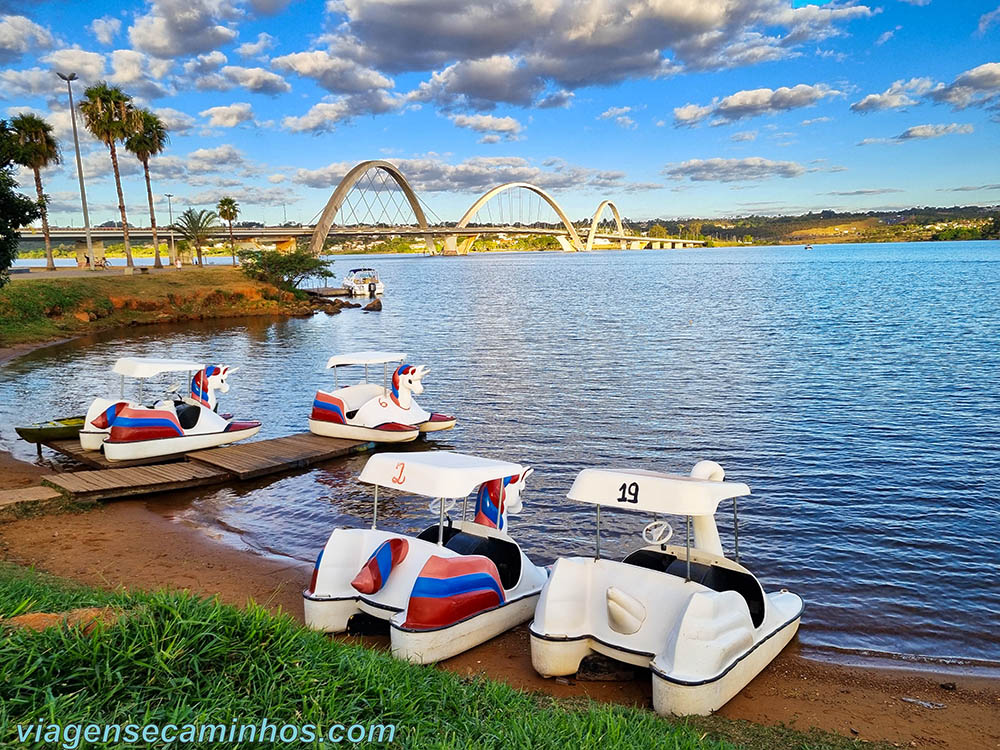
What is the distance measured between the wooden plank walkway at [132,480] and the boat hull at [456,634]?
9073 mm

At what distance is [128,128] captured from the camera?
5978 cm

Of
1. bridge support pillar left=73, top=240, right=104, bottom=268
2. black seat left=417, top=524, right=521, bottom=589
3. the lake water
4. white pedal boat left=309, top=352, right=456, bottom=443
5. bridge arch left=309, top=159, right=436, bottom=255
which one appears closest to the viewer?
black seat left=417, top=524, right=521, bottom=589

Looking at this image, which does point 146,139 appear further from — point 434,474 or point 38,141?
point 434,474

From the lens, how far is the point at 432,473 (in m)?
8.82

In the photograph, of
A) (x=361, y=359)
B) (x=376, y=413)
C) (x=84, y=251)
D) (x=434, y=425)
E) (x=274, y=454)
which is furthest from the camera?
(x=84, y=251)

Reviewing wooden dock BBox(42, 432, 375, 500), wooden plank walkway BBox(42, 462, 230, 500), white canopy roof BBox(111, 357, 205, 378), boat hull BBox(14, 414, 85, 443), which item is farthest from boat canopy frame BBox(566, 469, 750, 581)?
boat hull BBox(14, 414, 85, 443)

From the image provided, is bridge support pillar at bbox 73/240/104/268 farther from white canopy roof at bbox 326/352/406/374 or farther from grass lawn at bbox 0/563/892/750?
grass lawn at bbox 0/563/892/750

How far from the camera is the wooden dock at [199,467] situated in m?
14.5

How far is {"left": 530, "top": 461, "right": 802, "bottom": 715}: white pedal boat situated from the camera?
22.8ft

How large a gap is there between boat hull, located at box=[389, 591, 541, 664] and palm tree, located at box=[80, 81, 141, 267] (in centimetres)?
6419

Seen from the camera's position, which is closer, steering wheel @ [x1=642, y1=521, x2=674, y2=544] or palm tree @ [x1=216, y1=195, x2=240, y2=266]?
steering wheel @ [x1=642, y1=521, x2=674, y2=544]

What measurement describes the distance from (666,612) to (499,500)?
3426 millimetres

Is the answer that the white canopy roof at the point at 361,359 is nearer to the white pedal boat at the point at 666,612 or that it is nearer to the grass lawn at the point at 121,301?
the white pedal boat at the point at 666,612

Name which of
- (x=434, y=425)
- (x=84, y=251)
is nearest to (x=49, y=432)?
(x=434, y=425)
